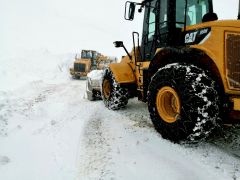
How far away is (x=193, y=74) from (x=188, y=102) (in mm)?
397

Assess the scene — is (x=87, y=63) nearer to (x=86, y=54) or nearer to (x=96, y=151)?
(x=86, y=54)

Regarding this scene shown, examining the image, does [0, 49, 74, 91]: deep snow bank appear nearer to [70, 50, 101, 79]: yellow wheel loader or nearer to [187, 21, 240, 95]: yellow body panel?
[70, 50, 101, 79]: yellow wheel loader

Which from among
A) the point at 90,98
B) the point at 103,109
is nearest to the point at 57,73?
the point at 90,98

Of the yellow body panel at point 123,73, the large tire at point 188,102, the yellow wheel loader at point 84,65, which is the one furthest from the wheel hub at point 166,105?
the yellow wheel loader at point 84,65

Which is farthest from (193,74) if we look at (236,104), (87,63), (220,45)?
(87,63)

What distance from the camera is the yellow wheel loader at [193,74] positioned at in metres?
4.13

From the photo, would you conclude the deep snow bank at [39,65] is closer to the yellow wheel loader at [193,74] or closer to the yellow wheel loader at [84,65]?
the yellow wheel loader at [84,65]

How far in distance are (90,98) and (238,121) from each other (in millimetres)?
5905

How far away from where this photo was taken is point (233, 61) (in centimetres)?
419

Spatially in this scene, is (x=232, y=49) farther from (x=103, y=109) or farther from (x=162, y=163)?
(x=103, y=109)

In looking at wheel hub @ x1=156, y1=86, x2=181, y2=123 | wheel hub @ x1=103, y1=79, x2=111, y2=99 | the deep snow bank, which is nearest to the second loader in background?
the deep snow bank

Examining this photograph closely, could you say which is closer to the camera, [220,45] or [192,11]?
[220,45]

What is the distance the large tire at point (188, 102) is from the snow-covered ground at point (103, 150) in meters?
0.27

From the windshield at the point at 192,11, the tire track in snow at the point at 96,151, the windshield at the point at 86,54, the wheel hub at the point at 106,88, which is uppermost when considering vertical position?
the windshield at the point at 86,54
